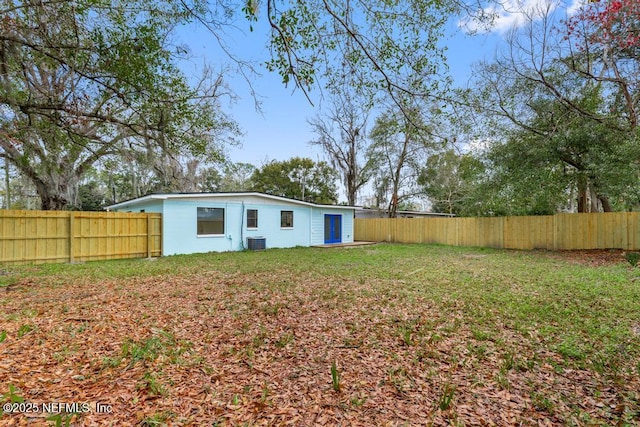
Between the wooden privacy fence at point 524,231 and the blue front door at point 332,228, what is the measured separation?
2.44m

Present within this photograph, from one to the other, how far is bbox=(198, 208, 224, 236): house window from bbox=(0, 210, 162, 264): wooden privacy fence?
1.41m

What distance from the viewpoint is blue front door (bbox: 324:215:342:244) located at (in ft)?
52.1

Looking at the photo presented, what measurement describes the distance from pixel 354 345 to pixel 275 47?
3.49m

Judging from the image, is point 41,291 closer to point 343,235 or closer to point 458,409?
point 458,409

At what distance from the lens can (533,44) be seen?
9.69 m

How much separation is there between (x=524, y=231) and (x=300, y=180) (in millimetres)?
18800

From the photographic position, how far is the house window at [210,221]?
11633mm

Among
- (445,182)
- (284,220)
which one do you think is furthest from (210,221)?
(445,182)

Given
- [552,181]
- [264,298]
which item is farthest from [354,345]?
[552,181]

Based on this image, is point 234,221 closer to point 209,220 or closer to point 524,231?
point 209,220

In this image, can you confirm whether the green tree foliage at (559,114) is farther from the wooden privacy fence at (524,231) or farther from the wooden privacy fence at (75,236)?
the wooden privacy fence at (75,236)

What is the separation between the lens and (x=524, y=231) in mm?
12547

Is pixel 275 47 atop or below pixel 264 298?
atop

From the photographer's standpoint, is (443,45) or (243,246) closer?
(443,45)
